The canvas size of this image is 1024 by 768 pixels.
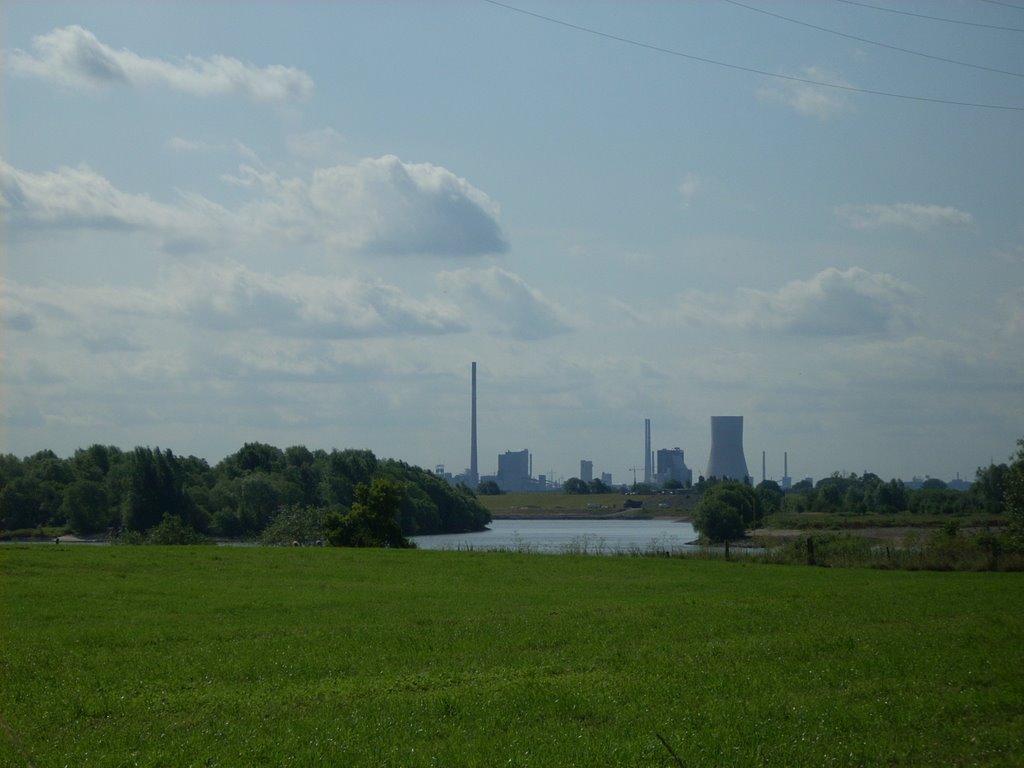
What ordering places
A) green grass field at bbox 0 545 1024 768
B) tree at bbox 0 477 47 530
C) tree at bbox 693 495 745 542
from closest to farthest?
green grass field at bbox 0 545 1024 768 → tree at bbox 0 477 47 530 → tree at bbox 693 495 745 542

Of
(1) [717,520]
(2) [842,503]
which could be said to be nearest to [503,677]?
(1) [717,520]

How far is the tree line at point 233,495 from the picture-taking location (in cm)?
6781

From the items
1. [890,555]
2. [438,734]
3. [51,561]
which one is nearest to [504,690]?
[438,734]

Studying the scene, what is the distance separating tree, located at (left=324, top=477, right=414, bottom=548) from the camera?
6356 centimetres

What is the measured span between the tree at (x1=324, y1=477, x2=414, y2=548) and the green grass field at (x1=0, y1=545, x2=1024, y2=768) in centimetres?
3286

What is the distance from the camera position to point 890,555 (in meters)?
44.9

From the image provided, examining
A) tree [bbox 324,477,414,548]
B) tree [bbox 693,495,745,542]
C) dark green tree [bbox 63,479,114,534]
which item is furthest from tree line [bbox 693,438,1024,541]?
dark green tree [bbox 63,479,114,534]

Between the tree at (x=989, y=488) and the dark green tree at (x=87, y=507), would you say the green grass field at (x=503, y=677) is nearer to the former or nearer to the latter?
the dark green tree at (x=87, y=507)

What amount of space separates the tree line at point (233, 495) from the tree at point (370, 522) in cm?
7

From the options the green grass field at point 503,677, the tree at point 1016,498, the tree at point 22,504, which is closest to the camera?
the green grass field at point 503,677

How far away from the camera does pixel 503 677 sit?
52.9 feet

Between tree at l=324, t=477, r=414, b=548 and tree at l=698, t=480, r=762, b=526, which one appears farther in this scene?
tree at l=698, t=480, r=762, b=526

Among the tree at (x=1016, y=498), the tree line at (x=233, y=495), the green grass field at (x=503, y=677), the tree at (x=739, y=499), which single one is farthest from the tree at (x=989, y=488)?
the green grass field at (x=503, y=677)

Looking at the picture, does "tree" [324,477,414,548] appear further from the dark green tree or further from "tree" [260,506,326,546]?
the dark green tree
